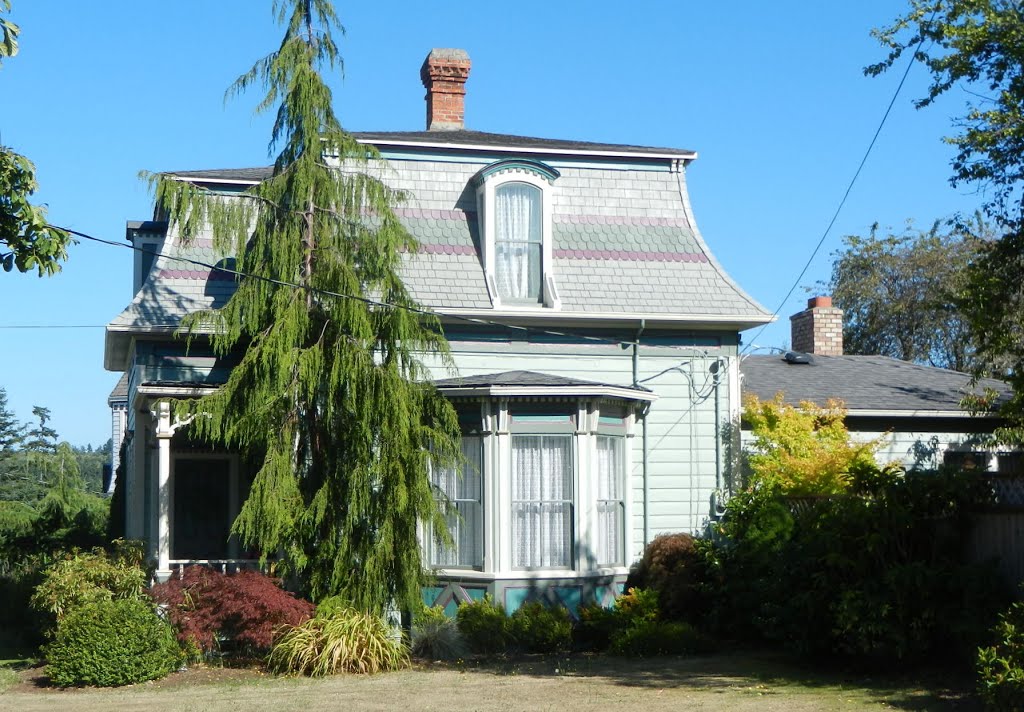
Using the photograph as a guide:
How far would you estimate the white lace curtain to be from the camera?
1655 centimetres

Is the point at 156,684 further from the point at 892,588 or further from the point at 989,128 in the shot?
the point at 989,128

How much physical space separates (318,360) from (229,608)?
114 inches

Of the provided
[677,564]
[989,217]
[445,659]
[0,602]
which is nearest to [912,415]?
[677,564]

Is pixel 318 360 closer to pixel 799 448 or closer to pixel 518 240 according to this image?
pixel 518 240

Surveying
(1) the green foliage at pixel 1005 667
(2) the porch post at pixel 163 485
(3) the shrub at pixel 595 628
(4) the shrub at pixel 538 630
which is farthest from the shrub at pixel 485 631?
(1) the green foliage at pixel 1005 667

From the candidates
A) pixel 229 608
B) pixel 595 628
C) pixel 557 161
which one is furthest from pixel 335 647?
pixel 557 161

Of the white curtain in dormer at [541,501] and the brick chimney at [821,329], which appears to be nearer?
the white curtain in dormer at [541,501]

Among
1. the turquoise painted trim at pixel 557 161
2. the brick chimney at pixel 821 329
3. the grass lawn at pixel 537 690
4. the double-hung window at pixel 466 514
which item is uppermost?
the turquoise painted trim at pixel 557 161

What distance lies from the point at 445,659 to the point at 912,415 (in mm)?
8571

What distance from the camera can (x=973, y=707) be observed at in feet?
34.7

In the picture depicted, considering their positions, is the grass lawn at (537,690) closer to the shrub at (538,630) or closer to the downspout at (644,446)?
the shrub at (538,630)

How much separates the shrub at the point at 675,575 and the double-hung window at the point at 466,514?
2.24 m

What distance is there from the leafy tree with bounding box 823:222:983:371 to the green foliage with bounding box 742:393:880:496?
21817 millimetres

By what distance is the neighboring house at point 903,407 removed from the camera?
18938 millimetres
